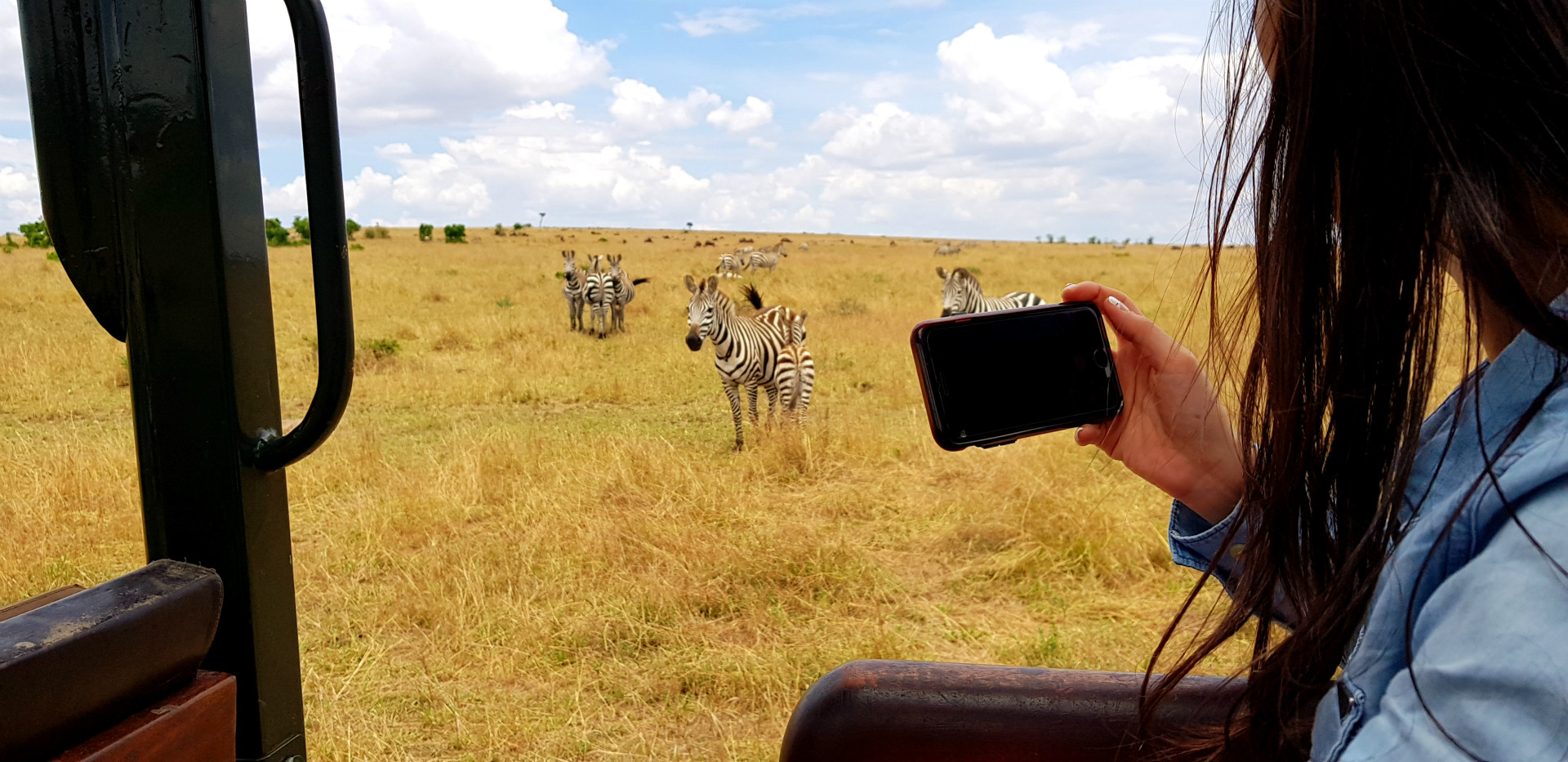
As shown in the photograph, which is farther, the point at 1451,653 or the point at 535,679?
the point at 535,679

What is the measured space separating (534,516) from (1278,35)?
4.33m

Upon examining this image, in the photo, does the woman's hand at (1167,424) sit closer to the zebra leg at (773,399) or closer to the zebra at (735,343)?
the zebra at (735,343)

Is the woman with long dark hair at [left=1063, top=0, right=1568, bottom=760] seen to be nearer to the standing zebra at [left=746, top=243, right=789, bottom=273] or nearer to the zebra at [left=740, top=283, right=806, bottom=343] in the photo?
the zebra at [left=740, top=283, right=806, bottom=343]

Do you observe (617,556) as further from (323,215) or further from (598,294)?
(598,294)

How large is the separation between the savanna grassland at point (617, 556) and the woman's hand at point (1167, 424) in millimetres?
581

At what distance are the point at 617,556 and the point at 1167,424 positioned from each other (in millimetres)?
3304

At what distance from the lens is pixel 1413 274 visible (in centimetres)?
75

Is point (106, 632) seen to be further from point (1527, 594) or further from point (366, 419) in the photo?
point (366, 419)

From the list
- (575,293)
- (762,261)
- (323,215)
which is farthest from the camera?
(762,261)

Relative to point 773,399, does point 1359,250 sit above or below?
above

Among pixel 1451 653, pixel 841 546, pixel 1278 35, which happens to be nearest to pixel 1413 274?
pixel 1278 35

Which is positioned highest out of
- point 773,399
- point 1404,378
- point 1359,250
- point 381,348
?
point 1359,250

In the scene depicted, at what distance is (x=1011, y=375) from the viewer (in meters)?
1.34

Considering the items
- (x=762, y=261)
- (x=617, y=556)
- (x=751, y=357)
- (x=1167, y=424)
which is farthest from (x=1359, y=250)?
(x=762, y=261)
